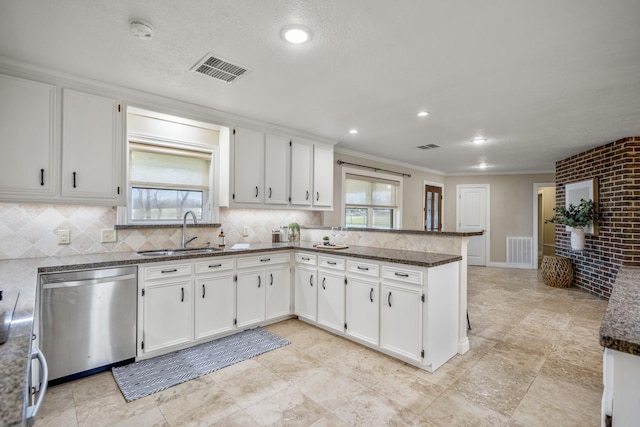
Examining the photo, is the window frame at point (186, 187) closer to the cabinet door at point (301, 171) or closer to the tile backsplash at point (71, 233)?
the tile backsplash at point (71, 233)

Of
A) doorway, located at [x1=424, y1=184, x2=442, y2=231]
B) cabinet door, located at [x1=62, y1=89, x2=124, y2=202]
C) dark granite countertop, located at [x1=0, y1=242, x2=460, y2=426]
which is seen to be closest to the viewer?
dark granite countertop, located at [x1=0, y1=242, x2=460, y2=426]

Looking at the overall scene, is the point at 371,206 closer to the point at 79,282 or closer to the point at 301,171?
the point at 301,171

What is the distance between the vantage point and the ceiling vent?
7.42ft

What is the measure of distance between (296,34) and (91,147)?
2.06 meters

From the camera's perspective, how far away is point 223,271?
3.13 metres

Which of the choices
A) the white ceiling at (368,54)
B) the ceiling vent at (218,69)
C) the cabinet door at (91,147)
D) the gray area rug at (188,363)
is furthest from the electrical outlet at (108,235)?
the ceiling vent at (218,69)

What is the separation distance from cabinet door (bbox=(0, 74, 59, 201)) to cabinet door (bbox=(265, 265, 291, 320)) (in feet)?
7.09

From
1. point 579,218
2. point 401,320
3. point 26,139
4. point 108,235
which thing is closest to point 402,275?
point 401,320

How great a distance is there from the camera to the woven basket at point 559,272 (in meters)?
5.48

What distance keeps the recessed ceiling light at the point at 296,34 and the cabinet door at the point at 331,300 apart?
217cm

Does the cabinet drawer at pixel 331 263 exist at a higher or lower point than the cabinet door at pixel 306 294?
higher

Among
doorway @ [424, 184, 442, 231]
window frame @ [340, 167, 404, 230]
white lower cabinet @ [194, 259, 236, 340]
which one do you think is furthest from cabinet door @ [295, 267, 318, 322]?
doorway @ [424, 184, 442, 231]

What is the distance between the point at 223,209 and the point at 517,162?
238 inches

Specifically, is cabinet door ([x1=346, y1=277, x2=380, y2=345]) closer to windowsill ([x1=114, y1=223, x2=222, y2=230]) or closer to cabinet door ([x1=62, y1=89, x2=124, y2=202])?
windowsill ([x1=114, y1=223, x2=222, y2=230])
